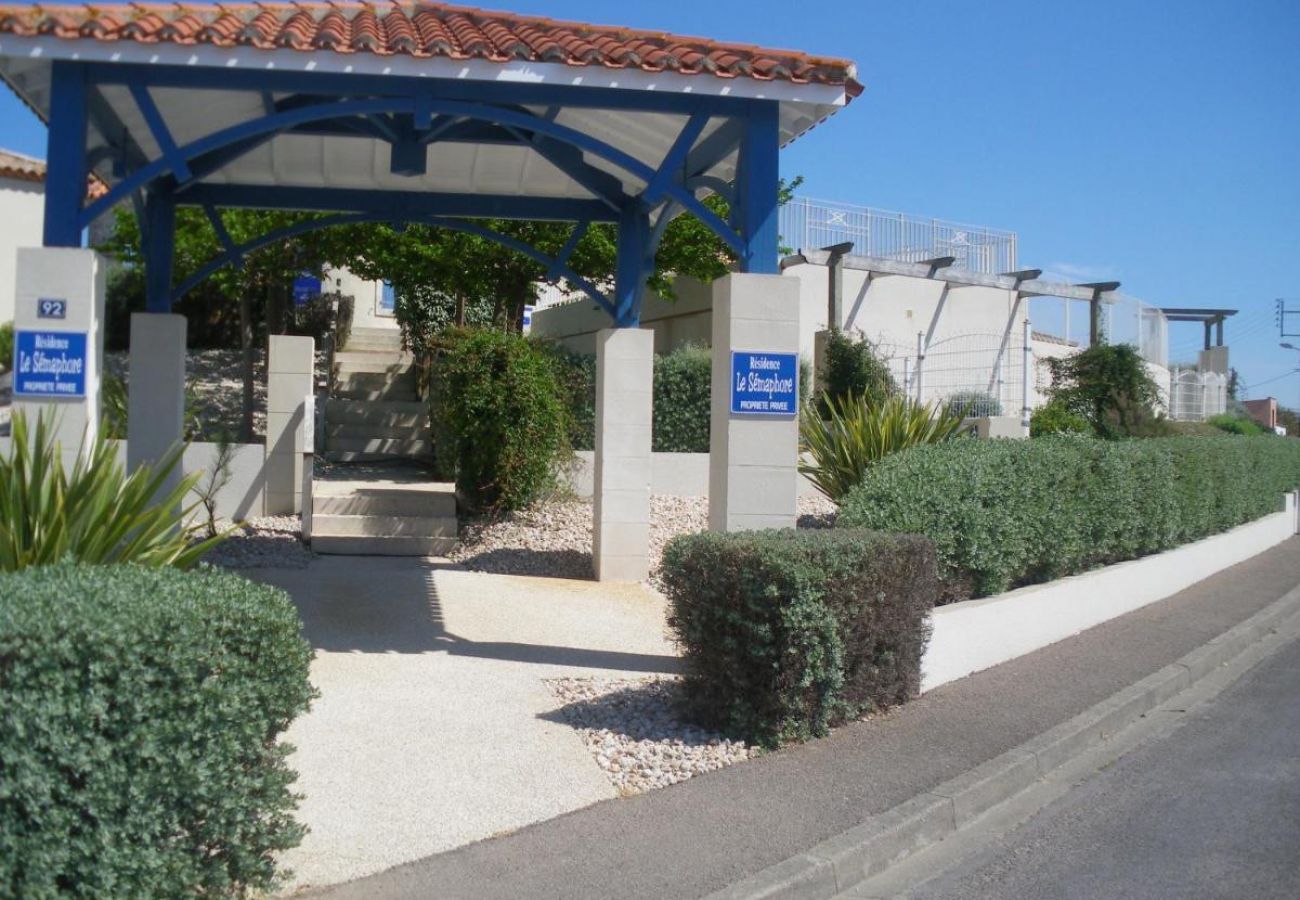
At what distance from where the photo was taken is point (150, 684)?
396 centimetres

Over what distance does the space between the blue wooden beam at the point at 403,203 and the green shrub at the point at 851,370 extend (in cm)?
759

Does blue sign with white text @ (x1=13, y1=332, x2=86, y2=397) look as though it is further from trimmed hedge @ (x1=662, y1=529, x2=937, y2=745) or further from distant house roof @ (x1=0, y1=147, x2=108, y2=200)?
distant house roof @ (x1=0, y1=147, x2=108, y2=200)

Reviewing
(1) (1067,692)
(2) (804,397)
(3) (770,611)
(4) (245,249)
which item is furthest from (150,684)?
(2) (804,397)

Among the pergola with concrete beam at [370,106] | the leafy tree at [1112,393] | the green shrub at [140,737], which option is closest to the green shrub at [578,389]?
the pergola with concrete beam at [370,106]

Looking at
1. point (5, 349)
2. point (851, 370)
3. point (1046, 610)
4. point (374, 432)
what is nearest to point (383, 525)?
point (374, 432)

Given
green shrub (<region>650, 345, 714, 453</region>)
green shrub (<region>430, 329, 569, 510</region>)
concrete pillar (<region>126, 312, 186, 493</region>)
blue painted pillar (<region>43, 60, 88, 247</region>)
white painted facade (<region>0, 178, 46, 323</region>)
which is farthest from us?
white painted facade (<region>0, 178, 46, 323</region>)

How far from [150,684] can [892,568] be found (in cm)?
444

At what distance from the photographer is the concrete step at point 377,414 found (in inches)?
741

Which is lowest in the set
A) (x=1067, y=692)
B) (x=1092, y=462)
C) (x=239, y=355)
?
(x=1067, y=692)

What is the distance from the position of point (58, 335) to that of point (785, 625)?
188 inches

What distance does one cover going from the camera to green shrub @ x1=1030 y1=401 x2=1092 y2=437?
1720cm

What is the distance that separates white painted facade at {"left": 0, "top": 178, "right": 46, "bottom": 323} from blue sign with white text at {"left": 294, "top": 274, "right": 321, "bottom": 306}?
7563mm

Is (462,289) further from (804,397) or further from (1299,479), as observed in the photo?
(1299,479)

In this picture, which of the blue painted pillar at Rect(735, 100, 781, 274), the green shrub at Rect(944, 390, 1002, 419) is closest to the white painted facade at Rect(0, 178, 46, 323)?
the green shrub at Rect(944, 390, 1002, 419)
